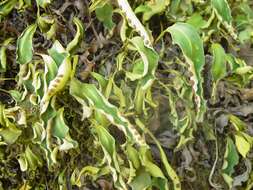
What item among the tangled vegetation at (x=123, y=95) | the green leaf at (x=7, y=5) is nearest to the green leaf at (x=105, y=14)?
the tangled vegetation at (x=123, y=95)

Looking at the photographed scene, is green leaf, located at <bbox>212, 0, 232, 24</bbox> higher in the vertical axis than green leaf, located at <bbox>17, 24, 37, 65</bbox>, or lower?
lower

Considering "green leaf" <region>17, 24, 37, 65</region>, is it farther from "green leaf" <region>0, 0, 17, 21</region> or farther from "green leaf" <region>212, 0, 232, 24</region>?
"green leaf" <region>212, 0, 232, 24</region>

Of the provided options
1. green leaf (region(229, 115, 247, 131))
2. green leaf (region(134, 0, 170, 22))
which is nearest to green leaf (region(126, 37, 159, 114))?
green leaf (region(134, 0, 170, 22))

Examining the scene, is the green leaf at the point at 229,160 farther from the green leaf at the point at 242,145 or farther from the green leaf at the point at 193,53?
the green leaf at the point at 193,53

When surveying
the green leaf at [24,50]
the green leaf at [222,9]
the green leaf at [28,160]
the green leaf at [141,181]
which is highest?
the green leaf at [24,50]

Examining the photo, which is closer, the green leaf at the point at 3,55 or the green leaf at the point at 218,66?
the green leaf at the point at 218,66

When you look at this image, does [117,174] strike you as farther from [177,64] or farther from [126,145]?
[177,64]

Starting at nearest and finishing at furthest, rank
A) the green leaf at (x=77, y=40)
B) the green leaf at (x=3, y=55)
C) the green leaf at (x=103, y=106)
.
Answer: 1. the green leaf at (x=103, y=106)
2. the green leaf at (x=77, y=40)
3. the green leaf at (x=3, y=55)

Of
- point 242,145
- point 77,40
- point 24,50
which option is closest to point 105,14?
point 77,40

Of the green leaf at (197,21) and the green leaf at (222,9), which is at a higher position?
the green leaf at (222,9)
